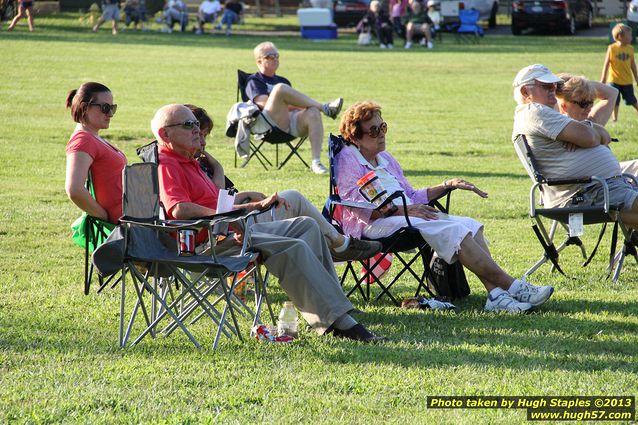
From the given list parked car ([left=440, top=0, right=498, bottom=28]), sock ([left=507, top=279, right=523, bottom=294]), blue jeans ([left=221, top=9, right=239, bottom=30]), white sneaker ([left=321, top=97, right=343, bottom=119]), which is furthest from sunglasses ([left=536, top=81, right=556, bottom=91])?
blue jeans ([left=221, top=9, right=239, bottom=30])

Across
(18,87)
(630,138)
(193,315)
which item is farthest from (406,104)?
(193,315)

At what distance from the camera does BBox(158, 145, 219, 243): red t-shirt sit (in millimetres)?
5934

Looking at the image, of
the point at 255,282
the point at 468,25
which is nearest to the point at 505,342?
the point at 255,282

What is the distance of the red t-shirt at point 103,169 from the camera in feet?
21.5

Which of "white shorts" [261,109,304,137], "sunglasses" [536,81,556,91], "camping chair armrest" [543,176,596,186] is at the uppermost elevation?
"sunglasses" [536,81,556,91]

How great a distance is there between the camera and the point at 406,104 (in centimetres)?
1909

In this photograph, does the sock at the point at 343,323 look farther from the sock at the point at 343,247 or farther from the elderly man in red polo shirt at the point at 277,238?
the sock at the point at 343,247

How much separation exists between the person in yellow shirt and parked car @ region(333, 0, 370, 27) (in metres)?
21.3

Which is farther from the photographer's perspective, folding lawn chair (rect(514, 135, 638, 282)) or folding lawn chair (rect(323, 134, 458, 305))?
folding lawn chair (rect(514, 135, 638, 282))

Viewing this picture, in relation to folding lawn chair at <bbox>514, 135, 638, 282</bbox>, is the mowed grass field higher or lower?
lower

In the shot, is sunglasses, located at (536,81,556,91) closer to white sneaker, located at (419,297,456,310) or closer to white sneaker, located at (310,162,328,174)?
white sneaker, located at (419,297,456,310)

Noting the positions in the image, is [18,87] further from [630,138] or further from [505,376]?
[505,376]

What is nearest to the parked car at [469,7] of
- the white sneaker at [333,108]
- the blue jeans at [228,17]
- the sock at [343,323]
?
the blue jeans at [228,17]

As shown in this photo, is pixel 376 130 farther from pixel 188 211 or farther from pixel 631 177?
pixel 631 177
